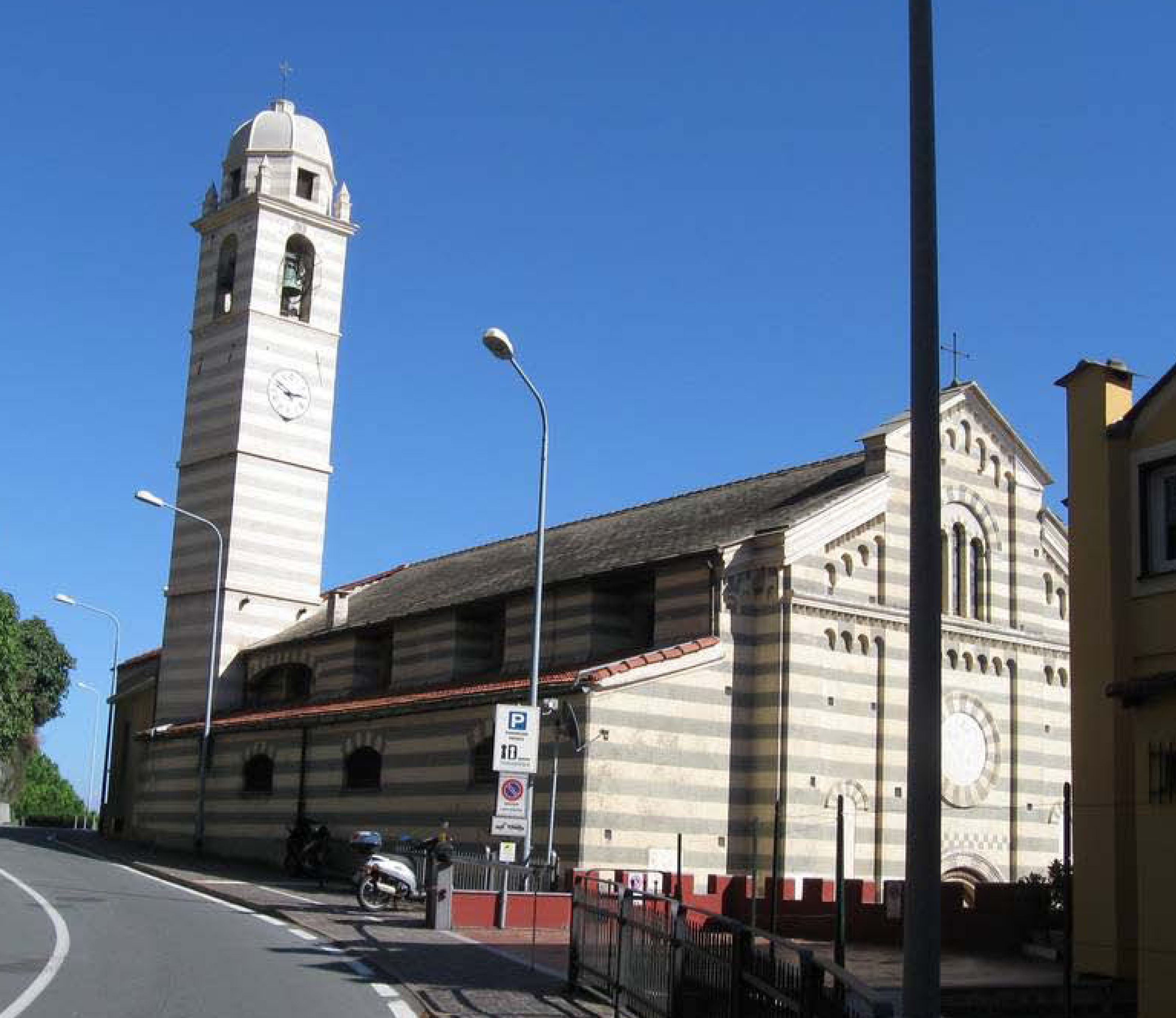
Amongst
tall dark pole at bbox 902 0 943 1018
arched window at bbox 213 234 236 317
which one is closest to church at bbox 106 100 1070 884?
arched window at bbox 213 234 236 317

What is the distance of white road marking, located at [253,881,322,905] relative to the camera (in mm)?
26141

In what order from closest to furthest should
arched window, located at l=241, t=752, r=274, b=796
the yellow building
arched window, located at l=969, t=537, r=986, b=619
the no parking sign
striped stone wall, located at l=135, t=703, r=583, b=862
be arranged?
the yellow building → the no parking sign → striped stone wall, located at l=135, t=703, r=583, b=862 → arched window, located at l=969, t=537, r=986, b=619 → arched window, located at l=241, t=752, r=274, b=796

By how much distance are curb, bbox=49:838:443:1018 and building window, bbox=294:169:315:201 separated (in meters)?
20.2

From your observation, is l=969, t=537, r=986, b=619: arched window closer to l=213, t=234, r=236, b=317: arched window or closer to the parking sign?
the parking sign

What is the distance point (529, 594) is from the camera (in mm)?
33781

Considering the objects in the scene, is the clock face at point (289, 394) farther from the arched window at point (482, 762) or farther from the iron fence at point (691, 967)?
the iron fence at point (691, 967)

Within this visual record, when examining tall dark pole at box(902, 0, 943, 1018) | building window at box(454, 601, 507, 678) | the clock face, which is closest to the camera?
tall dark pole at box(902, 0, 943, 1018)

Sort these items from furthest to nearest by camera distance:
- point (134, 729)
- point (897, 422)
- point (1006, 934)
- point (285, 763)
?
point (134, 729)
point (285, 763)
point (897, 422)
point (1006, 934)

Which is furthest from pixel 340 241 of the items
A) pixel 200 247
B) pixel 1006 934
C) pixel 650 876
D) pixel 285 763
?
pixel 1006 934

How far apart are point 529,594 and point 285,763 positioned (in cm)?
830

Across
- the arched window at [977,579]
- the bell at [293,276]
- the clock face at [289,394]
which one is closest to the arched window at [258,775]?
the clock face at [289,394]

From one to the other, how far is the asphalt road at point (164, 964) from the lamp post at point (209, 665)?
1392 cm

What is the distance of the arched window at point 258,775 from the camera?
126 feet

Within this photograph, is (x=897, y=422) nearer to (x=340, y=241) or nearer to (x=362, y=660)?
(x=362, y=660)
